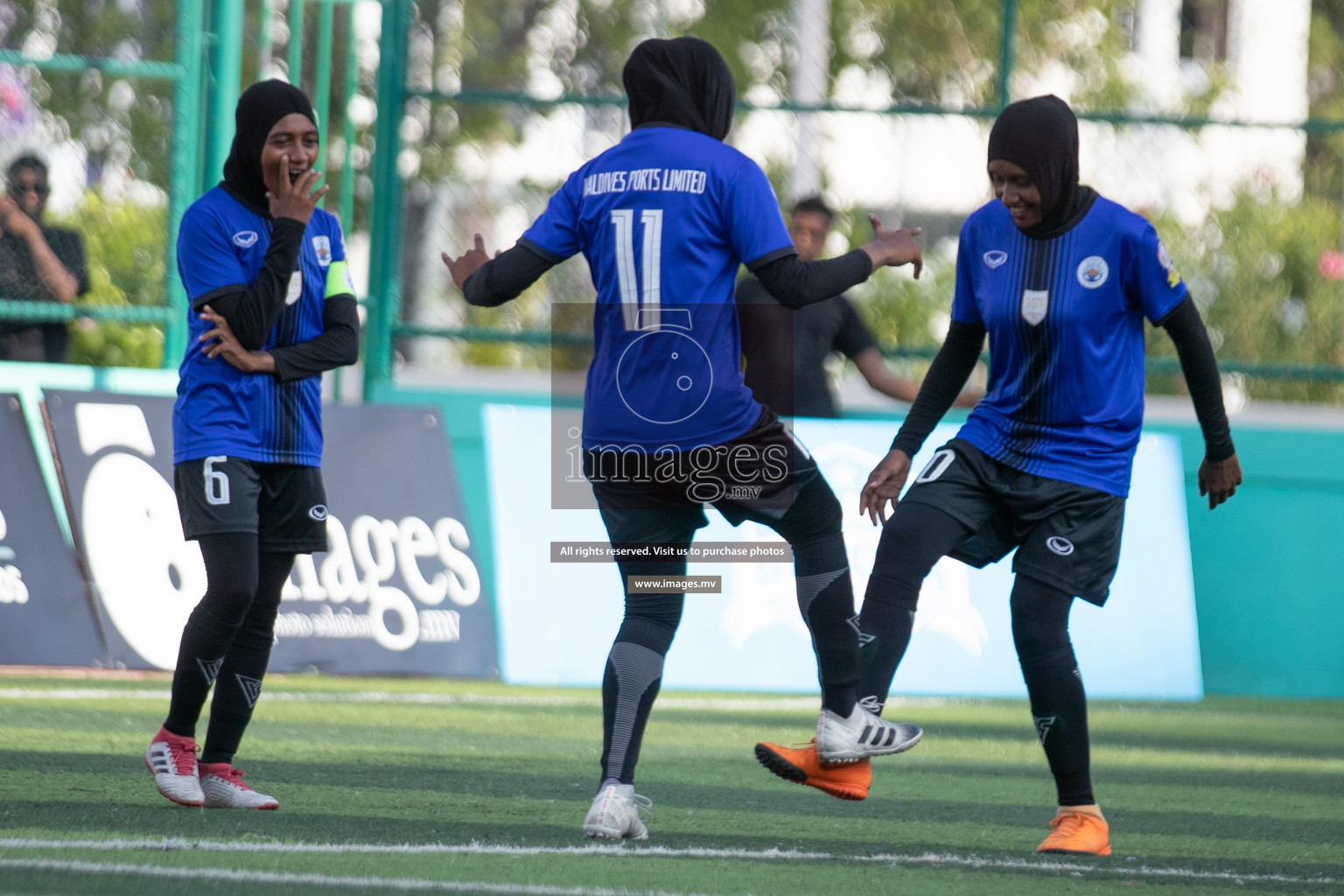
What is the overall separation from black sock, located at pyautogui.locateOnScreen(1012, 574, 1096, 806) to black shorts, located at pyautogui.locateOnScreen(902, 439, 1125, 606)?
0.18 feet

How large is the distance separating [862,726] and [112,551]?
456cm

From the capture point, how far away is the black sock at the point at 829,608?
4406 mm

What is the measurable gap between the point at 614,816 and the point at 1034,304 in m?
1.64

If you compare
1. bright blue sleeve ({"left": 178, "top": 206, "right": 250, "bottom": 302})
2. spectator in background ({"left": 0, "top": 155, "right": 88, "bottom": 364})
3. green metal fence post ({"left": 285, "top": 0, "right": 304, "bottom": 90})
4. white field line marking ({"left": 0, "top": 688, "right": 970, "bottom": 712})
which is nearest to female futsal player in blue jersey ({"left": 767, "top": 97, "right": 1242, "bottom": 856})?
bright blue sleeve ({"left": 178, "top": 206, "right": 250, "bottom": 302})

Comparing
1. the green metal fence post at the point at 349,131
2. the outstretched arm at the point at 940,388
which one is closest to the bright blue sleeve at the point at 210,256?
the outstretched arm at the point at 940,388

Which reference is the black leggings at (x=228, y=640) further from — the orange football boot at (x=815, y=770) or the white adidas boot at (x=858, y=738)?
the white adidas boot at (x=858, y=738)

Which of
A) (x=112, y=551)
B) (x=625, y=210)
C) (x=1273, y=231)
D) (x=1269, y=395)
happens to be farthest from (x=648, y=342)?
(x=1273, y=231)

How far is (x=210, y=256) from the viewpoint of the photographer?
459 centimetres

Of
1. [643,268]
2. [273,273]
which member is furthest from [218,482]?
[643,268]

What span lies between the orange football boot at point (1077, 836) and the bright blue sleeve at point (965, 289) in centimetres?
130

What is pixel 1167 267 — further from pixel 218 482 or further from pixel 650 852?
pixel 218 482

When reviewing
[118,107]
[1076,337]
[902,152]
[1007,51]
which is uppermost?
[1007,51]

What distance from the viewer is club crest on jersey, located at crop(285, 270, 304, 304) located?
473 centimetres

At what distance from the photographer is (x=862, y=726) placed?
14.2 ft
